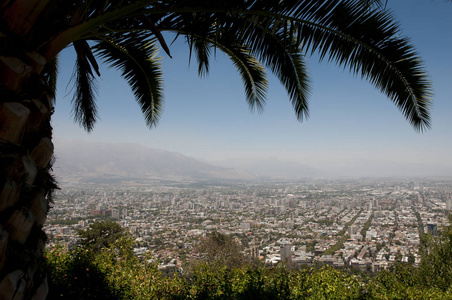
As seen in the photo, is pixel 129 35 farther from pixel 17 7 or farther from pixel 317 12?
pixel 317 12

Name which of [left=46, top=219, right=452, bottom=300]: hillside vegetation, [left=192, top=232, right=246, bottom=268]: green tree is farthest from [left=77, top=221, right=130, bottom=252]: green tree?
[left=46, top=219, right=452, bottom=300]: hillside vegetation

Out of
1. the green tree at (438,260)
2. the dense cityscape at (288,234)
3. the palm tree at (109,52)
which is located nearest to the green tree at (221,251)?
the dense cityscape at (288,234)

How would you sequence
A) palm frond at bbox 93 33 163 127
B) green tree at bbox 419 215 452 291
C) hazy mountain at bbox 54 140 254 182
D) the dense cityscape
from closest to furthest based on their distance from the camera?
palm frond at bbox 93 33 163 127, green tree at bbox 419 215 452 291, the dense cityscape, hazy mountain at bbox 54 140 254 182

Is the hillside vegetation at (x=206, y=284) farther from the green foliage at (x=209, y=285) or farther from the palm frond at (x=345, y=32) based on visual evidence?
the palm frond at (x=345, y=32)

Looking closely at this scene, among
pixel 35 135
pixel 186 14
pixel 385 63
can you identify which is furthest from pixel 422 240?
pixel 35 135

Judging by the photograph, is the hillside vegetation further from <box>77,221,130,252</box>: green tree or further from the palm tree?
<box>77,221,130,252</box>: green tree

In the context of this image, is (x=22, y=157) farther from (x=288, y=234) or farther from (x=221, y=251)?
(x=288, y=234)
